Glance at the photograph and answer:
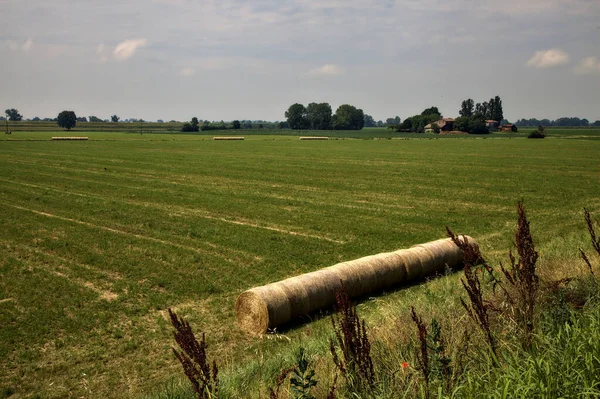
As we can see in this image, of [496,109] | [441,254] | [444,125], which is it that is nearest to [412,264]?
[441,254]

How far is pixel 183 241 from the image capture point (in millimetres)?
17078

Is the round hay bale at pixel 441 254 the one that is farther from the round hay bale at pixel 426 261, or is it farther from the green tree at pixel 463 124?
the green tree at pixel 463 124

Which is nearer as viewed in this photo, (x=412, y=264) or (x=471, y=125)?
(x=412, y=264)

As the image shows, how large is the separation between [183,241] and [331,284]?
24.8 ft

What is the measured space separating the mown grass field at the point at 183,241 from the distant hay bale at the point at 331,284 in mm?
399

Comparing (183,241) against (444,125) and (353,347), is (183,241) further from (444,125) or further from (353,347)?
(444,125)

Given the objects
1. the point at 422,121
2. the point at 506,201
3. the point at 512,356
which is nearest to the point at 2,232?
the point at 512,356

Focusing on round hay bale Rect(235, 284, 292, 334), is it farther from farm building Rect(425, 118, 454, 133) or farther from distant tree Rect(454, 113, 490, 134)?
farm building Rect(425, 118, 454, 133)

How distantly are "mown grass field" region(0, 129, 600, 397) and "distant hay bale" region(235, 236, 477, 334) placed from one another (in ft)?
1.31

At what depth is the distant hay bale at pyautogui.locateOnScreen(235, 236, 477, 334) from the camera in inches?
396

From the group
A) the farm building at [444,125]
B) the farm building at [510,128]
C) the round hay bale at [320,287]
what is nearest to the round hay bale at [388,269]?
the round hay bale at [320,287]

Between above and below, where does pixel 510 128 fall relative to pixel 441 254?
above

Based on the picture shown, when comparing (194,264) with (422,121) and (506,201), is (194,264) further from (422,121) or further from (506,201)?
(422,121)

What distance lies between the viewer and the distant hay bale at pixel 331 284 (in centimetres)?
1005
